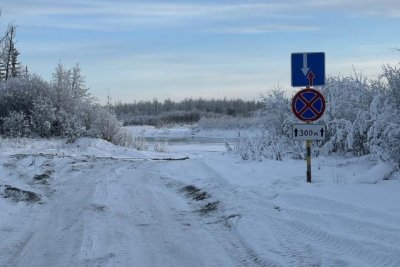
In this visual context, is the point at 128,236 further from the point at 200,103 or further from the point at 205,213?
the point at 200,103

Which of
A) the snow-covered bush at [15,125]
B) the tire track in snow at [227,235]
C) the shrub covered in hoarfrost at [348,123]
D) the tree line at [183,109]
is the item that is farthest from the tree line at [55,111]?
the tree line at [183,109]

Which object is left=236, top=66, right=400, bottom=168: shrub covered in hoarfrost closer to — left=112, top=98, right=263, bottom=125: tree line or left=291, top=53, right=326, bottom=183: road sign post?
left=291, top=53, right=326, bottom=183: road sign post

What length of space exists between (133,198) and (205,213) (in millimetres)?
2580

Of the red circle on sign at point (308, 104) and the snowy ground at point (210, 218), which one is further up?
the red circle on sign at point (308, 104)

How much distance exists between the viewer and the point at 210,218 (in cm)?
990

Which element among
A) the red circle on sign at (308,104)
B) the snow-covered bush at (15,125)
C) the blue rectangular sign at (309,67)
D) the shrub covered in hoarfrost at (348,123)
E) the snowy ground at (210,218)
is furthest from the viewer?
the snow-covered bush at (15,125)

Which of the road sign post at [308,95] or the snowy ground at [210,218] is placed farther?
the road sign post at [308,95]

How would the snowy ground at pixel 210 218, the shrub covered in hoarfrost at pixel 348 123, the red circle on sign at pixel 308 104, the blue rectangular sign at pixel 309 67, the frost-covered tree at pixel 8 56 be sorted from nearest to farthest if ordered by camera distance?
the snowy ground at pixel 210 218 < the red circle on sign at pixel 308 104 < the blue rectangular sign at pixel 309 67 < the shrub covered in hoarfrost at pixel 348 123 < the frost-covered tree at pixel 8 56

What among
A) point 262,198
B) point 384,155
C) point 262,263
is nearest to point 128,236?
point 262,263

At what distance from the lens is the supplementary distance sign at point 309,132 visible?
11570 millimetres

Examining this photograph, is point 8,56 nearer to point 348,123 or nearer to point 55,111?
point 55,111

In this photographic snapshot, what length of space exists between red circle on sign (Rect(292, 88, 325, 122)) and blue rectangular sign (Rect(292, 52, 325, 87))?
1.12 feet

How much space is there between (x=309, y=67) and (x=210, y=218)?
4223 millimetres

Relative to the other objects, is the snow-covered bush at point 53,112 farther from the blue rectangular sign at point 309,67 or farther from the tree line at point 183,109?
the tree line at point 183,109
